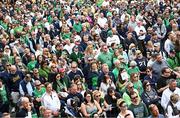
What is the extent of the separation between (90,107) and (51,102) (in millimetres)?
932

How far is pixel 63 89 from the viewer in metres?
11.0

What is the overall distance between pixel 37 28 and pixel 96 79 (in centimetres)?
555

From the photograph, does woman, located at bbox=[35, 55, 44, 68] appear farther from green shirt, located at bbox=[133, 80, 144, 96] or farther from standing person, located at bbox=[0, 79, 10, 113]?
green shirt, located at bbox=[133, 80, 144, 96]

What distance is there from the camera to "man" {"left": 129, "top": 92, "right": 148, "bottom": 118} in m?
8.98

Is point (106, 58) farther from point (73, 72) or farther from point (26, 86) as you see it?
point (26, 86)

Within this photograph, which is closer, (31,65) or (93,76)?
(93,76)

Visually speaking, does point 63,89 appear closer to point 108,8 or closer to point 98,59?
point 98,59

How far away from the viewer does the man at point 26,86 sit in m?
10.8

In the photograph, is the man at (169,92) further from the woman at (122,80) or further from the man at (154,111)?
the woman at (122,80)

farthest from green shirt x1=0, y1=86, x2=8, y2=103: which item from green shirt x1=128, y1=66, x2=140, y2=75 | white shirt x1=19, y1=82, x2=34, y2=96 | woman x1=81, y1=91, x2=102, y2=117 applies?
green shirt x1=128, y1=66, x2=140, y2=75

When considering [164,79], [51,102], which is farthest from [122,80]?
[51,102]

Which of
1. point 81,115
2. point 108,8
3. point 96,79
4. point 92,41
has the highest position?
point 108,8

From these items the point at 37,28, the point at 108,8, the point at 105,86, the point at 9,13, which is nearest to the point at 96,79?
the point at 105,86

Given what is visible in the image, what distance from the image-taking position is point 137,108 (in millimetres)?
9000
